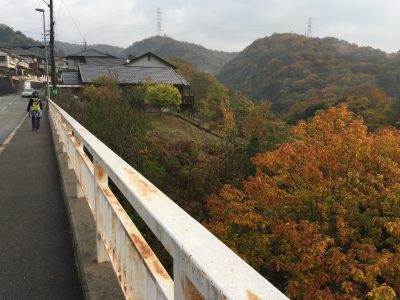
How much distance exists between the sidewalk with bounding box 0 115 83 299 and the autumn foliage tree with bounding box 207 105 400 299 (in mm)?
4705

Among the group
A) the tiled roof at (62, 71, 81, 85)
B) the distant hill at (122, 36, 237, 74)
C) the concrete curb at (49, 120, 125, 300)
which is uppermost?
the distant hill at (122, 36, 237, 74)

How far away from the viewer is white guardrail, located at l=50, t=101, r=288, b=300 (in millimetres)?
843

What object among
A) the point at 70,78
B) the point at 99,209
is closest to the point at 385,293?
the point at 99,209

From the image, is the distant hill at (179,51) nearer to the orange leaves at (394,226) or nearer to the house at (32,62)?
the house at (32,62)

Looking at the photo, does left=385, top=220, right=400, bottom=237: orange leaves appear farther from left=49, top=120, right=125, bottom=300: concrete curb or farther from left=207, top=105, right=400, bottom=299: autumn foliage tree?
left=49, top=120, right=125, bottom=300: concrete curb

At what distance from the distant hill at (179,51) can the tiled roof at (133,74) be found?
90.9m

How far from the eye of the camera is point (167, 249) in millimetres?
1108

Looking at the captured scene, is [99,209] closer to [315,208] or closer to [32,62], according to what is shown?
[315,208]

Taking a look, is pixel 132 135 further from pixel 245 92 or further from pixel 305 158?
pixel 245 92

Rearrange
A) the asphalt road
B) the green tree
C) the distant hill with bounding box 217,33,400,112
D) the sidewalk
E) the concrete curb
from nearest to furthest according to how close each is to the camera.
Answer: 1. the concrete curb
2. the sidewalk
3. the asphalt road
4. the green tree
5. the distant hill with bounding box 217,33,400,112

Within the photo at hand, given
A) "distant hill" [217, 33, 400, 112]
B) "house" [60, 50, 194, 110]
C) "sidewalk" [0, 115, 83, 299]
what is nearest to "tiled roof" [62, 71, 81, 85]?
"house" [60, 50, 194, 110]

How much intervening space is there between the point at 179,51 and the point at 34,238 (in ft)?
460

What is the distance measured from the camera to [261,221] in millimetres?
9094

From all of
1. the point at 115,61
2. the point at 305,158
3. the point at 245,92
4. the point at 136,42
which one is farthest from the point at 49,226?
Result: the point at 136,42
